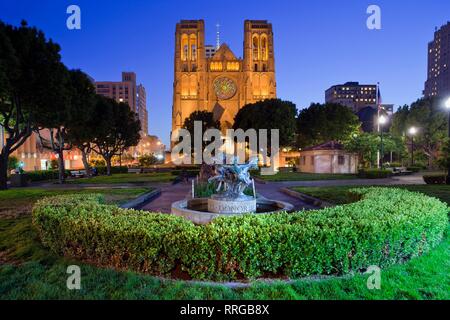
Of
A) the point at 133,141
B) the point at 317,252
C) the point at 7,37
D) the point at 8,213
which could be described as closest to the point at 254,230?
the point at 317,252

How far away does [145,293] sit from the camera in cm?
497

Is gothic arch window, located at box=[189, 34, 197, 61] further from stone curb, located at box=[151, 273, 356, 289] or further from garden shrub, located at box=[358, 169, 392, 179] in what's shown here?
stone curb, located at box=[151, 273, 356, 289]

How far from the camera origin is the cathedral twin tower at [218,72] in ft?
283

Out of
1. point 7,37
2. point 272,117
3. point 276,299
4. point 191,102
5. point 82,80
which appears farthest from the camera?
point 191,102

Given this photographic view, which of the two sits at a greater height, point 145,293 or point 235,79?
point 235,79

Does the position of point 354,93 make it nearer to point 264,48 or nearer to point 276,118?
point 264,48

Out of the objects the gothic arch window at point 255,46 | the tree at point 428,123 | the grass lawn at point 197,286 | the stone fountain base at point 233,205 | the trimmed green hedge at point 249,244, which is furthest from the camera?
the gothic arch window at point 255,46

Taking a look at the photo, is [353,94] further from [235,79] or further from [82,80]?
[82,80]

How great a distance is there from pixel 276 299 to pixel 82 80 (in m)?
30.1

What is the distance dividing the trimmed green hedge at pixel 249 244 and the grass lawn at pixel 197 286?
319 millimetres

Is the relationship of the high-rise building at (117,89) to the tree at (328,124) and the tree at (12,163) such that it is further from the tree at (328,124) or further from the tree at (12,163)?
the tree at (328,124)

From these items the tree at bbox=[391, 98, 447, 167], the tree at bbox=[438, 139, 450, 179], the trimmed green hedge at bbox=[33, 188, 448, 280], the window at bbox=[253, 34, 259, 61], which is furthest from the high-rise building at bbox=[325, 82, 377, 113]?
the trimmed green hedge at bbox=[33, 188, 448, 280]

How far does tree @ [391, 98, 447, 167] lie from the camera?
4559cm

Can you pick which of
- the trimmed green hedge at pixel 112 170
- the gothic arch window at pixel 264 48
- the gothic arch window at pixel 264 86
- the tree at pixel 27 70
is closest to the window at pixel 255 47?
the gothic arch window at pixel 264 48
